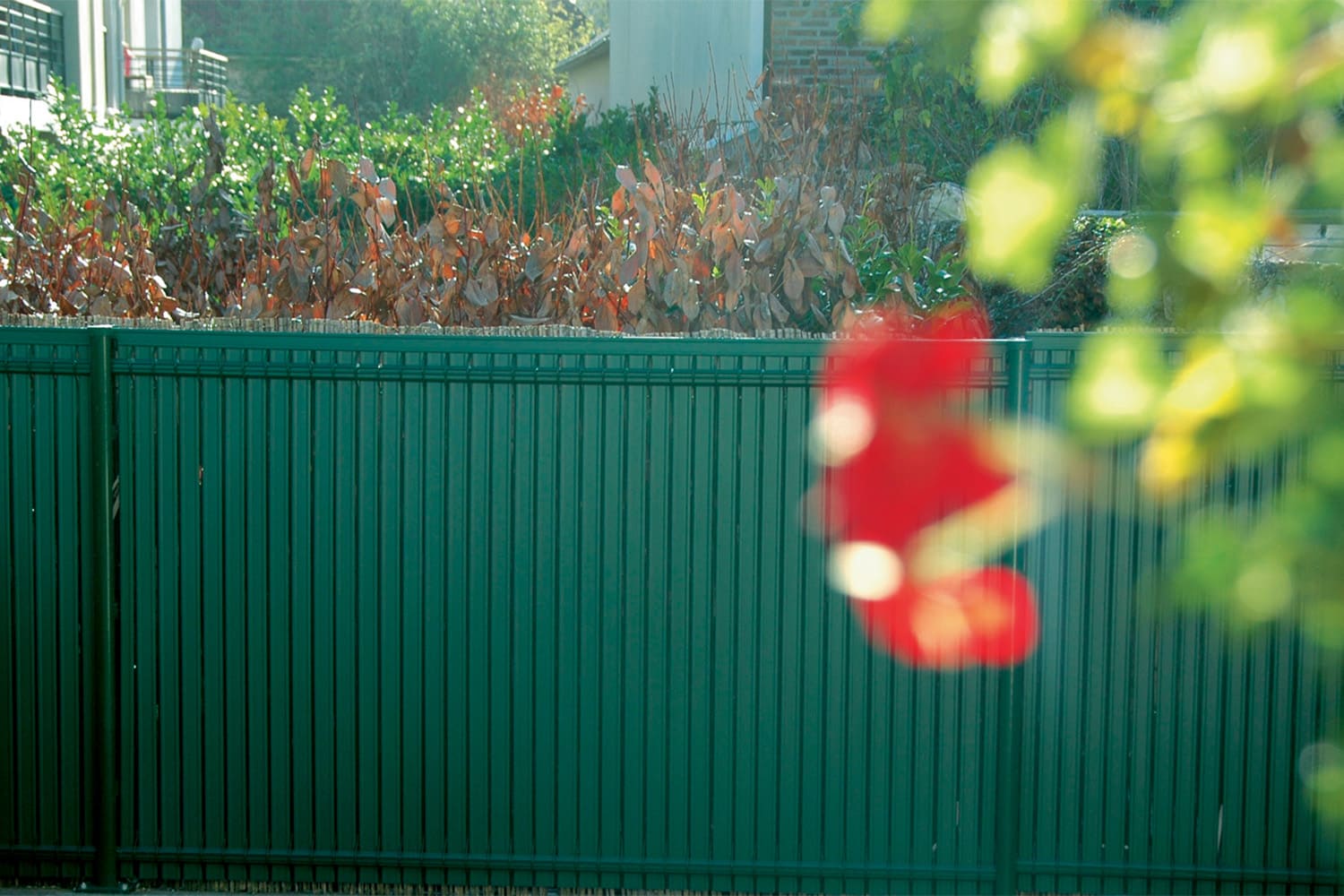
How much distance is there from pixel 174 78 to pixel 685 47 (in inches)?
967

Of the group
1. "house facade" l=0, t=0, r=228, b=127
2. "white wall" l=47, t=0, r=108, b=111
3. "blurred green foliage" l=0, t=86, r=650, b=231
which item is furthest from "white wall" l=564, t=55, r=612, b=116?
"white wall" l=47, t=0, r=108, b=111

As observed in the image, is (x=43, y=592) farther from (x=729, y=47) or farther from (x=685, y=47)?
(x=685, y=47)

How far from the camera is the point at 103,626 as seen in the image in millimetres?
4715

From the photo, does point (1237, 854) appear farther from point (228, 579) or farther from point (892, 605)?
point (892, 605)

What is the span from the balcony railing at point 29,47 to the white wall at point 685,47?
11375mm

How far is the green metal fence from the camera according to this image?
4664 millimetres

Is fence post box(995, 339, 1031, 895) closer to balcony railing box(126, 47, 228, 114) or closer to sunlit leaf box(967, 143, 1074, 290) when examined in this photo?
sunlit leaf box(967, 143, 1074, 290)

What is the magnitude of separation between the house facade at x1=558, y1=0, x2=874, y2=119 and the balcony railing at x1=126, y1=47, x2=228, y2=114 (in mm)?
17337

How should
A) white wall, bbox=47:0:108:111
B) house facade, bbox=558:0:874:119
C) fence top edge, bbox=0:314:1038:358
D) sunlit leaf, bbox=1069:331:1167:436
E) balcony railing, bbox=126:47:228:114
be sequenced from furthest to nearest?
balcony railing, bbox=126:47:228:114 < white wall, bbox=47:0:108:111 < house facade, bbox=558:0:874:119 < fence top edge, bbox=0:314:1038:358 < sunlit leaf, bbox=1069:331:1167:436

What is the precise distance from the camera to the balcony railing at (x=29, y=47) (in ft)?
80.8

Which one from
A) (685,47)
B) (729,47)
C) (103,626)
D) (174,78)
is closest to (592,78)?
(685,47)

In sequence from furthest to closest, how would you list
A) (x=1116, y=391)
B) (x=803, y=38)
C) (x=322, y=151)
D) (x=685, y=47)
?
(x=685, y=47) < (x=803, y=38) < (x=322, y=151) < (x=1116, y=391)

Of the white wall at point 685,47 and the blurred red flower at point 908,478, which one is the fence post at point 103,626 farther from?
the white wall at point 685,47

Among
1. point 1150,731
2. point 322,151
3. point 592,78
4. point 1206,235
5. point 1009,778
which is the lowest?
point 1009,778
